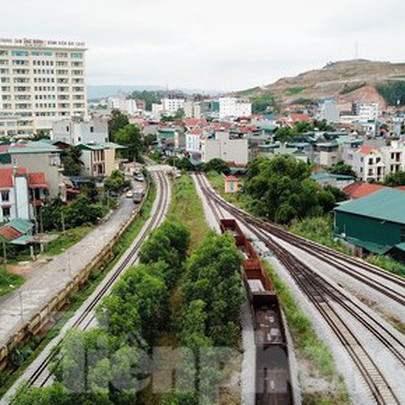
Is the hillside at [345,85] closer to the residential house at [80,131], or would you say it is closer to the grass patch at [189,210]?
the residential house at [80,131]

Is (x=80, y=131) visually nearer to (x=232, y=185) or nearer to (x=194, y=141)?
(x=194, y=141)

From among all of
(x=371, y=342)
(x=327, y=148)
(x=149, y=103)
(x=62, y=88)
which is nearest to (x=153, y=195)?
(x=327, y=148)

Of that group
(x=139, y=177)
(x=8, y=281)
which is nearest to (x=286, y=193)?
(x=8, y=281)

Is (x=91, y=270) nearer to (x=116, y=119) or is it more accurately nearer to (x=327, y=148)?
(x=327, y=148)

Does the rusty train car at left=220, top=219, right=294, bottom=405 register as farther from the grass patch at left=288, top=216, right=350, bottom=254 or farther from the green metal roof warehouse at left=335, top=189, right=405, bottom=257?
the grass patch at left=288, top=216, right=350, bottom=254

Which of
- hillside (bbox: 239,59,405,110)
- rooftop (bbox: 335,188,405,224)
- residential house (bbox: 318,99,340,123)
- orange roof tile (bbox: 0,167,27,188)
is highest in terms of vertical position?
hillside (bbox: 239,59,405,110)

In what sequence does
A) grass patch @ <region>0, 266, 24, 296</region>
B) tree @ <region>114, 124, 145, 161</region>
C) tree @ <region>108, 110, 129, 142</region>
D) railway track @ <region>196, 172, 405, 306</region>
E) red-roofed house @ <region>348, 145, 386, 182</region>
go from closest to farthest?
railway track @ <region>196, 172, 405, 306</region> → grass patch @ <region>0, 266, 24, 296</region> → red-roofed house @ <region>348, 145, 386, 182</region> → tree @ <region>114, 124, 145, 161</region> → tree @ <region>108, 110, 129, 142</region>

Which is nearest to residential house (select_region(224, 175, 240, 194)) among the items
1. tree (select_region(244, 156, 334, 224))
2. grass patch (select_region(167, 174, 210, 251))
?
grass patch (select_region(167, 174, 210, 251))
